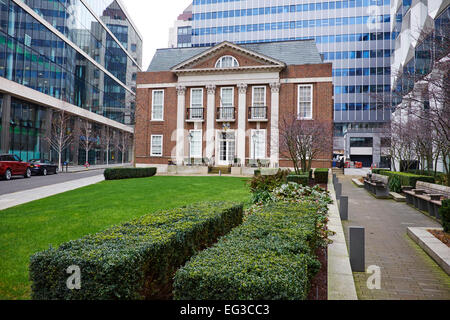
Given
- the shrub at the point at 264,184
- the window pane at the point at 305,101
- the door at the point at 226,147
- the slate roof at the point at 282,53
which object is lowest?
the shrub at the point at 264,184

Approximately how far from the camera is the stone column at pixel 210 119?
33156mm

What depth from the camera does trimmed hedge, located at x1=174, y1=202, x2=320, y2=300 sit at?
2609 millimetres

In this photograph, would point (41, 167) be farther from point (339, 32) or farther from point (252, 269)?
point (339, 32)

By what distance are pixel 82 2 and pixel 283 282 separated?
55.0 m

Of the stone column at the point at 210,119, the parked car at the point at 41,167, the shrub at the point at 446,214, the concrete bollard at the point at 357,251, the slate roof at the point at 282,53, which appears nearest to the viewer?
the concrete bollard at the point at 357,251

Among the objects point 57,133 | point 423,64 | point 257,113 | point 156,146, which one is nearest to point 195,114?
point 156,146

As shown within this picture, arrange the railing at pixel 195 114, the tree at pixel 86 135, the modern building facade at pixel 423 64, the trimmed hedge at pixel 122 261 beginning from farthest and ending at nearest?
the tree at pixel 86 135 → the railing at pixel 195 114 → the modern building facade at pixel 423 64 → the trimmed hedge at pixel 122 261

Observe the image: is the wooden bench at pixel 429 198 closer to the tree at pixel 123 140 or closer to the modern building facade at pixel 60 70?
the modern building facade at pixel 60 70

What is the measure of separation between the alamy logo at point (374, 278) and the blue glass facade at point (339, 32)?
62325 mm

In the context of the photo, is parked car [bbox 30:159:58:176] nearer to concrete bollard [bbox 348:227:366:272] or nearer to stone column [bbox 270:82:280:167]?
stone column [bbox 270:82:280:167]

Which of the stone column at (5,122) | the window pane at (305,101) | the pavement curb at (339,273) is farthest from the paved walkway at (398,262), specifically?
the stone column at (5,122)

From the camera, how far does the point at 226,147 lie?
33406mm

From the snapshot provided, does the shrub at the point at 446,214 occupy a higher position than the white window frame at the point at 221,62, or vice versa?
the white window frame at the point at 221,62
